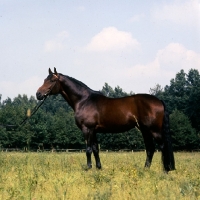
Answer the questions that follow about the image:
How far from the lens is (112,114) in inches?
400

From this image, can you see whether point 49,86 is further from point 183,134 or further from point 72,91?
point 183,134

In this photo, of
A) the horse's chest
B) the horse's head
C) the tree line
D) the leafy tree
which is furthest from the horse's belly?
the leafy tree

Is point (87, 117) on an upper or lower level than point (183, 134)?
lower

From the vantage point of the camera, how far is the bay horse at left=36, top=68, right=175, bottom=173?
9789mm

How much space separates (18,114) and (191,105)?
36832 mm

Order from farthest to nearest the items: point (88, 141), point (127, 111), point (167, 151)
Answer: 1. point (88, 141)
2. point (127, 111)
3. point (167, 151)

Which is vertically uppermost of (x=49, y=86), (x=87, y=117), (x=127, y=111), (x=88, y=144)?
(x=49, y=86)

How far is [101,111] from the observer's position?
1027cm

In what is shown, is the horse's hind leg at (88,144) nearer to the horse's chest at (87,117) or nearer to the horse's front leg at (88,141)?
the horse's front leg at (88,141)

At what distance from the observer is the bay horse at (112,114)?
32.1 feet

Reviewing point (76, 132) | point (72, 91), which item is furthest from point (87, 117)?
point (76, 132)

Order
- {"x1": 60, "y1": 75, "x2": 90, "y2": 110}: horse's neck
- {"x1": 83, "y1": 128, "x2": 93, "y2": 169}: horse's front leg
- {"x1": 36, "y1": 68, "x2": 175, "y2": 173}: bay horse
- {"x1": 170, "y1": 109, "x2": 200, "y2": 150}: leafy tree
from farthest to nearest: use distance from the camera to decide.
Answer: {"x1": 170, "y1": 109, "x2": 200, "y2": 150}: leafy tree
{"x1": 60, "y1": 75, "x2": 90, "y2": 110}: horse's neck
{"x1": 83, "y1": 128, "x2": 93, "y2": 169}: horse's front leg
{"x1": 36, "y1": 68, "x2": 175, "y2": 173}: bay horse

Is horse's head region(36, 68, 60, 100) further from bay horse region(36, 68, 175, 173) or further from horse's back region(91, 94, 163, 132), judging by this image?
horse's back region(91, 94, 163, 132)

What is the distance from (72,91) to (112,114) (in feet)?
4.85
